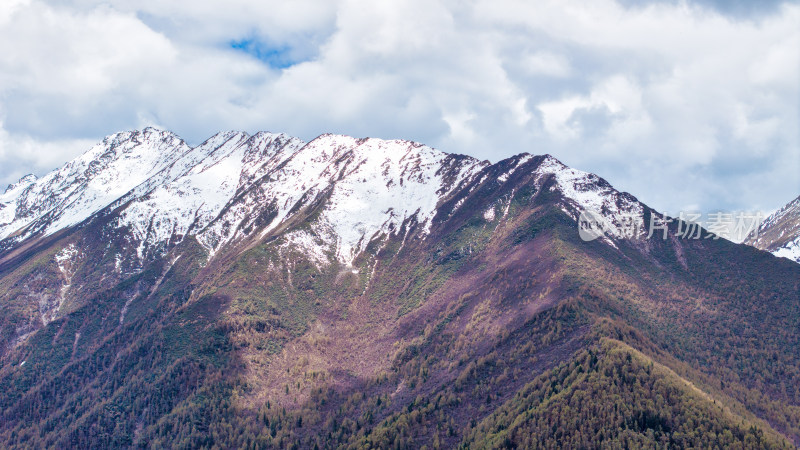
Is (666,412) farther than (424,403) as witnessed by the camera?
No

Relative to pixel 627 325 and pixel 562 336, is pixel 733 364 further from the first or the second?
pixel 562 336

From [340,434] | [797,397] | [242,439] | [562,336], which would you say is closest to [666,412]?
[562,336]

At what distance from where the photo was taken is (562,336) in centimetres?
18325

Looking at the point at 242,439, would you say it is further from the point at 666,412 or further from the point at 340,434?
the point at 666,412

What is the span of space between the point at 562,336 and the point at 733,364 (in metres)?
72.1

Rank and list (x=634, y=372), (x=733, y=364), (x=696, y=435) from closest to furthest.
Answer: (x=696, y=435), (x=634, y=372), (x=733, y=364)

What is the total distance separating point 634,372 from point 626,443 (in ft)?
82.1

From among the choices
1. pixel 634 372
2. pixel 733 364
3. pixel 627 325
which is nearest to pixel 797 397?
pixel 733 364

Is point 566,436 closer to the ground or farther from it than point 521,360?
closer to the ground

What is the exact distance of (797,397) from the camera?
179m

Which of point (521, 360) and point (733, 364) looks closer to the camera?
point (521, 360)

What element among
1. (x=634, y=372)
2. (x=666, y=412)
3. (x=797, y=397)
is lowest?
(x=797, y=397)

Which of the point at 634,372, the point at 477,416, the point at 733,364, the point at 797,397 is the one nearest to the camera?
the point at 634,372

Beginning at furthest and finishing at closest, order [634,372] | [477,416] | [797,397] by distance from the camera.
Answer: [797,397] < [477,416] < [634,372]
